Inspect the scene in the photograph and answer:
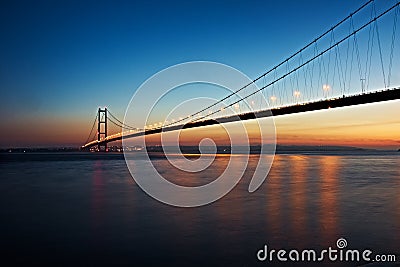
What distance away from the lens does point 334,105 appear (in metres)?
30.5

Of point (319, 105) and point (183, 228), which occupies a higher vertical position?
point (319, 105)

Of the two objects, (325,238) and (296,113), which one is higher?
(296,113)

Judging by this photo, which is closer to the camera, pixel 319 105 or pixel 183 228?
pixel 183 228

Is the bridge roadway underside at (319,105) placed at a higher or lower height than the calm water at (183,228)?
higher

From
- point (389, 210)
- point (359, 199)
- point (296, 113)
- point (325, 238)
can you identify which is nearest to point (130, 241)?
point (325, 238)

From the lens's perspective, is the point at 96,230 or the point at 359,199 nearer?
the point at 96,230

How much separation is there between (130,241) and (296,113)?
98.7 feet

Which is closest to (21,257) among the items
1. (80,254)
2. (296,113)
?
(80,254)

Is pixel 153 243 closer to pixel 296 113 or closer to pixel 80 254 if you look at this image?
pixel 80 254

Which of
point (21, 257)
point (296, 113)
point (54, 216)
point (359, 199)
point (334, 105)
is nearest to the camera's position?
point (21, 257)

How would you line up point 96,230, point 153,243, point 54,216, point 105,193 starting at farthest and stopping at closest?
point 105,193 < point 54,216 < point 96,230 < point 153,243

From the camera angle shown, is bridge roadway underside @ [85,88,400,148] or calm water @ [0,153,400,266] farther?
bridge roadway underside @ [85,88,400,148]

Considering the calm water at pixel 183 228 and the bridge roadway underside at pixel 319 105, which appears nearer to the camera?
the calm water at pixel 183 228

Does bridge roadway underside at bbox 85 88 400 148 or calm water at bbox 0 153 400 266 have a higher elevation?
bridge roadway underside at bbox 85 88 400 148
